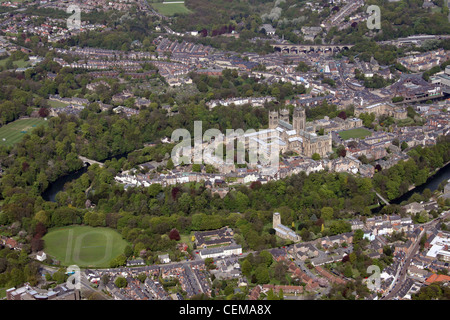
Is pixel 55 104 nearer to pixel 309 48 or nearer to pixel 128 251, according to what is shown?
pixel 128 251

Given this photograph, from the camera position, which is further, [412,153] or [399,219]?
[412,153]

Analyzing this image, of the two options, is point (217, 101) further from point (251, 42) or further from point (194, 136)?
point (251, 42)

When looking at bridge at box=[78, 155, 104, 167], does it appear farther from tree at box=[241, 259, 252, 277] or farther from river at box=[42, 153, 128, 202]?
tree at box=[241, 259, 252, 277]

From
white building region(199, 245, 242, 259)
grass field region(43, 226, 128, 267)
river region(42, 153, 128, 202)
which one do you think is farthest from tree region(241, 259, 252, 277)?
river region(42, 153, 128, 202)

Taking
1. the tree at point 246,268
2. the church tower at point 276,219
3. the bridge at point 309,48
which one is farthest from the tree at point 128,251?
the bridge at point 309,48

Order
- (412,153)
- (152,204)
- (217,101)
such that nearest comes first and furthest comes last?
(152,204) < (412,153) < (217,101)

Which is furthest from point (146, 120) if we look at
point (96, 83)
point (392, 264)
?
point (392, 264)

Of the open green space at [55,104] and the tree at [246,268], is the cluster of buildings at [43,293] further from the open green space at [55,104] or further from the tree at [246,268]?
the open green space at [55,104]
